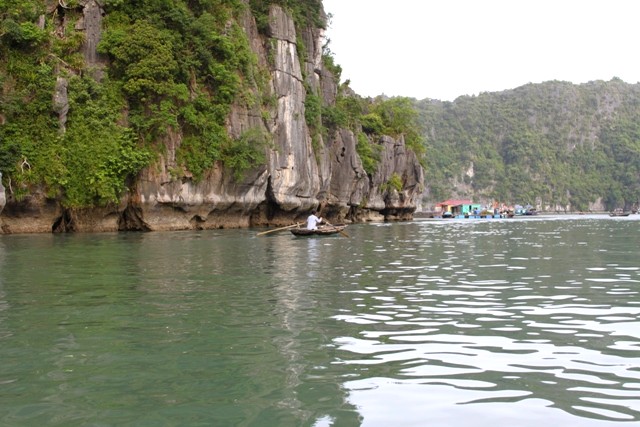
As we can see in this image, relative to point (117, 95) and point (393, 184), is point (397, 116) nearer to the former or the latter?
point (393, 184)

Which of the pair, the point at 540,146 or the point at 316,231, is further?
the point at 540,146

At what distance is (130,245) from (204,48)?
16597 mm

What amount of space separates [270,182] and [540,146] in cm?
12114

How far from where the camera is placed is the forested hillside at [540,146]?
452 ft

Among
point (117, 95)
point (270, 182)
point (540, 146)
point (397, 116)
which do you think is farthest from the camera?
point (540, 146)

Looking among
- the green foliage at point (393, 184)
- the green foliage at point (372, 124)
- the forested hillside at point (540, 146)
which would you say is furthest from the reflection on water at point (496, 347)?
the forested hillside at point (540, 146)

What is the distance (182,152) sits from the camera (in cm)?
3394

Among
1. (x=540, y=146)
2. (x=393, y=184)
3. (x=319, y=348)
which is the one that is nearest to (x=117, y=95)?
(x=319, y=348)

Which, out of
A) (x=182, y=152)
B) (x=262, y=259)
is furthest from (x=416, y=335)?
(x=182, y=152)

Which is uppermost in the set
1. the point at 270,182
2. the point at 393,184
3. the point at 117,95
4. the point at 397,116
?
the point at 397,116

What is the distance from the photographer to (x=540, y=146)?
482 ft

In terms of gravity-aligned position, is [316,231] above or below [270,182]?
below

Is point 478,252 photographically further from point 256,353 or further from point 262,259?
point 256,353

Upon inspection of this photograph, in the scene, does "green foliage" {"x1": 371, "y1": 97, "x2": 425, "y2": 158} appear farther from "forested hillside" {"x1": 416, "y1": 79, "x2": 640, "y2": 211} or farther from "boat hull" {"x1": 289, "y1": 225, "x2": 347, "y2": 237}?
"forested hillside" {"x1": 416, "y1": 79, "x2": 640, "y2": 211}
